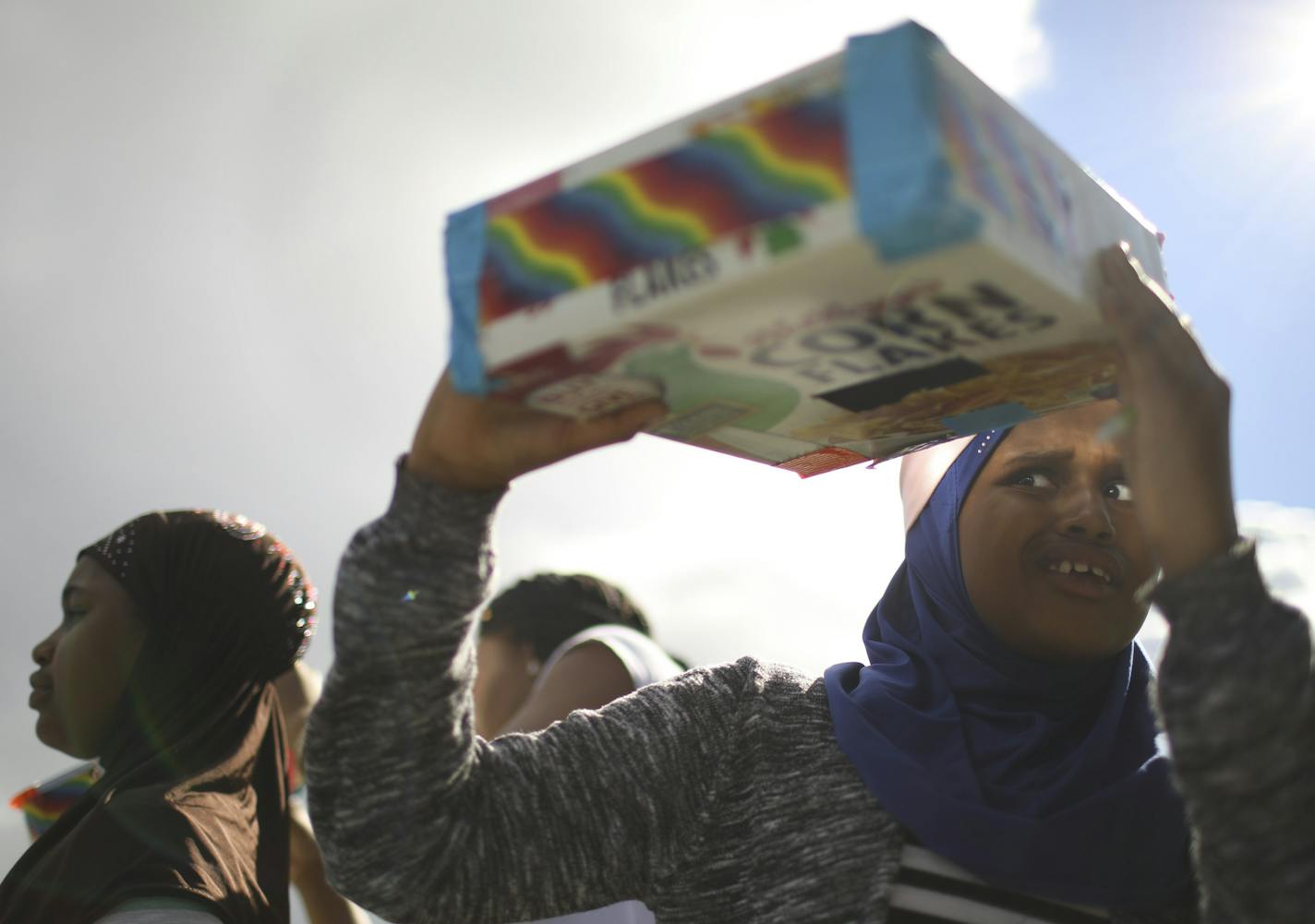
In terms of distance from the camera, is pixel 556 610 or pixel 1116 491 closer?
pixel 1116 491

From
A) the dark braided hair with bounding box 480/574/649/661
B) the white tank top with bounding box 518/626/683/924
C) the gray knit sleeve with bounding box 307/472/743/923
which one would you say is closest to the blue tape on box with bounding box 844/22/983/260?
the gray knit sleeve with bounding box 307/472/743/923

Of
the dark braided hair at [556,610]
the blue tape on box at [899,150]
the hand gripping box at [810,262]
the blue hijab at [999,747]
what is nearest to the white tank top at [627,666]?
the dark braided hair at [556,610]

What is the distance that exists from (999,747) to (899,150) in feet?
2.93

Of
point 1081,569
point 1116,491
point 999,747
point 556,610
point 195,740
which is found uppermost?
point 556,610

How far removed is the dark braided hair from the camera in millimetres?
2980

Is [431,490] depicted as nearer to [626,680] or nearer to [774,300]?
[774,300]

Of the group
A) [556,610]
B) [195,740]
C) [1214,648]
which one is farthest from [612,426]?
[556,610]

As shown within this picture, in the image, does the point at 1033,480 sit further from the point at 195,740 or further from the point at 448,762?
the point at 195,740

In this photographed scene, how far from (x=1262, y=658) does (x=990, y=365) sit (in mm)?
368

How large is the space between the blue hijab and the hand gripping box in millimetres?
433

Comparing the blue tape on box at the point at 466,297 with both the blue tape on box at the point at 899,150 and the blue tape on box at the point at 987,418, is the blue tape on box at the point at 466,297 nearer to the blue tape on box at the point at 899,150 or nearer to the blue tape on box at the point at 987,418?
the blue tape on box at the point at 899,150

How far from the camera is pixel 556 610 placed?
299cm

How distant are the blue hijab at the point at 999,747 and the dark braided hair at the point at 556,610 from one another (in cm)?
143

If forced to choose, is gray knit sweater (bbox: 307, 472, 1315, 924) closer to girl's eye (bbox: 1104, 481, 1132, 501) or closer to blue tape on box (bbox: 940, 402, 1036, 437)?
blue tape on box (bbox: 940, 402, 1036, 437)
